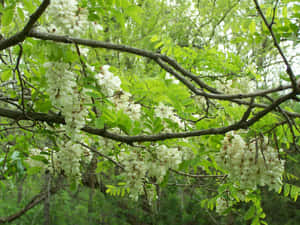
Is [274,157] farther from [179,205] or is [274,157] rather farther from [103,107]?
[179,205]

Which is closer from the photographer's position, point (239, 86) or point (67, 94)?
point (67, 94)

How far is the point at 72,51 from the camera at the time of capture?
5.42ft

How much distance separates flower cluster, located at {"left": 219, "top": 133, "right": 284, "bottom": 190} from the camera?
5.45 ft

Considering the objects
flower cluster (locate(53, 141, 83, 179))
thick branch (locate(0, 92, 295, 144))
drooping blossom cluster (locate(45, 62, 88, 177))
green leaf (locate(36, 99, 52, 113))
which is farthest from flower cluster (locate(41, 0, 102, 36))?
flower cluster (locate(53, 141, 83, 179))

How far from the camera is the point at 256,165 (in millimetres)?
1671

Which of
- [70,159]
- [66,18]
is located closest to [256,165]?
[66,18]

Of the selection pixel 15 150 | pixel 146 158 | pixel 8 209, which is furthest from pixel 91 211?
pixel 146 158

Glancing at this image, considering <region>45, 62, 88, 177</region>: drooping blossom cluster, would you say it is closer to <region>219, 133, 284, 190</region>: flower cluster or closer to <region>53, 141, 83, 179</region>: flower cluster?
<region>53, 141, 83, 179</region>: flower cluster

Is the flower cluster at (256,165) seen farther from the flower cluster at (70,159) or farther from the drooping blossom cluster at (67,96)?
the flower cluster at (70,159)

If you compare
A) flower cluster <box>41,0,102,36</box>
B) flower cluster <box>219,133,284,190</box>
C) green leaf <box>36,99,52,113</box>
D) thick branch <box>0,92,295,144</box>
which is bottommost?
flower cluster <box>219,133,284,190</box>

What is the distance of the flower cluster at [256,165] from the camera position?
166 centimetres

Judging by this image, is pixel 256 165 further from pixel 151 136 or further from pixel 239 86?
pixel 239 86

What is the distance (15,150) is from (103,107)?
1.95 m

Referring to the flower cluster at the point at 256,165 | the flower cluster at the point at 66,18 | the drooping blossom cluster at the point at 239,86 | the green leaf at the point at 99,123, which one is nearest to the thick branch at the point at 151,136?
the green leaf at the point at 99,123
